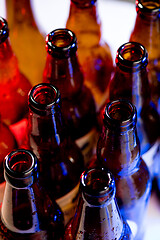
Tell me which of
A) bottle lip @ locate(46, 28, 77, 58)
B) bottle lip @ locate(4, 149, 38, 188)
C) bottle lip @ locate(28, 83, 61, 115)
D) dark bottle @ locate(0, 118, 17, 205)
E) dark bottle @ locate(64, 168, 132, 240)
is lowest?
dark bottle @ locate(0, 118, 17, 205)

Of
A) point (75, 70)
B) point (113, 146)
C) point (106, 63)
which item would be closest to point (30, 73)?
point (106, 63)

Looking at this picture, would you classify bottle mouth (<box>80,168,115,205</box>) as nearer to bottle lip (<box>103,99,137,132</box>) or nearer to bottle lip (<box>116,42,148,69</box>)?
bottle lip (<box>103,99,137,132</box>)

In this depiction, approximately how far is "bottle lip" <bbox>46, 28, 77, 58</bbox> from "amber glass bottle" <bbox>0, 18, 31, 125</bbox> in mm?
91

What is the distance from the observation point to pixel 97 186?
49 centimetres

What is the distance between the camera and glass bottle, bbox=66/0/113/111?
74cm

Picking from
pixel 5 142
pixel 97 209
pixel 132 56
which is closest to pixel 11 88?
pixel 5 142

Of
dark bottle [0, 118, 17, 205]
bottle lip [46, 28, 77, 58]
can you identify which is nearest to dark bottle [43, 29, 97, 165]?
bottle lip [46, 28, 77, 58]

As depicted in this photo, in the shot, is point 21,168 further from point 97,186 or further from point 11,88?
point 11,88

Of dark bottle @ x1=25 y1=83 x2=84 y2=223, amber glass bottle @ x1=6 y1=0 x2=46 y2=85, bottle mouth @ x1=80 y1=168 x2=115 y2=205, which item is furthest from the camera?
amber glass bottle @ x1=6 y1=0 x2=46 y2=85

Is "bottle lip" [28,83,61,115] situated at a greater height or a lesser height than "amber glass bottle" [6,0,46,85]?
greater

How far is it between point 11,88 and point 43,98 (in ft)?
0.65

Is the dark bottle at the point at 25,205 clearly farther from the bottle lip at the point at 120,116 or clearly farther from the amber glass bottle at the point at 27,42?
the amber glass bottle at the point at 27,42

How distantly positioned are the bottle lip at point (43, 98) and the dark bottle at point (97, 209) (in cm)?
12

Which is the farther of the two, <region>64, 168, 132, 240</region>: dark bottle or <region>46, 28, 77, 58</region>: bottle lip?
<region>46, 28, 77, 58</region>: bottle lip
